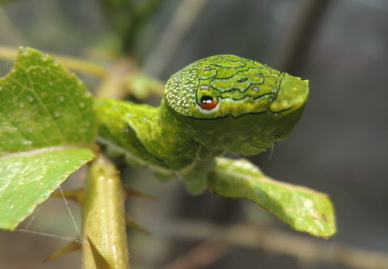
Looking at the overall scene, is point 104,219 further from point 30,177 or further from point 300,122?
point 300,122

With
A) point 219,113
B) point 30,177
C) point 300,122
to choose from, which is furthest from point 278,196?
point 300,122

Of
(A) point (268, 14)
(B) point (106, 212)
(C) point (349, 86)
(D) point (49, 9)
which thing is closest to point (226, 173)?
(B) point (106, 212)

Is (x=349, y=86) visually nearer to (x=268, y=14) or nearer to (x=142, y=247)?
(x=268, y=14)

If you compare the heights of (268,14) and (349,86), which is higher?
(268,14)

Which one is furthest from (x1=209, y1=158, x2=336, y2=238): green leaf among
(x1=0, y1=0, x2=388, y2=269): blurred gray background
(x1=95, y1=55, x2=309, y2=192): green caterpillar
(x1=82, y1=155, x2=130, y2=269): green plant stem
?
(x1=0, y1=0, x2=388, y2=269): blurred gray background

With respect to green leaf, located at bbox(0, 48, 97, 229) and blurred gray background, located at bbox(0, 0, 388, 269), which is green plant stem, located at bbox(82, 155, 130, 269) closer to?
green leaf, located at bbox(0, 48, 97, 229)

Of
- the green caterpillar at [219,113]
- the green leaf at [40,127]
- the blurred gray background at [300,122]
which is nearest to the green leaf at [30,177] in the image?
the green leaf at [40,127]

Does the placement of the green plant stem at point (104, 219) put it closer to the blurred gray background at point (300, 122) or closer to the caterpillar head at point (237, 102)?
the caterpillar head at point (237, 102)
